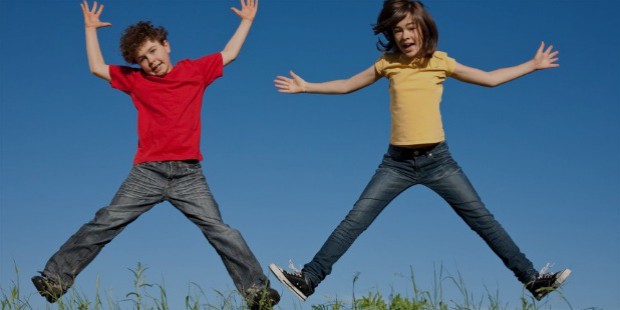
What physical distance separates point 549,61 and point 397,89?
1.62 metres

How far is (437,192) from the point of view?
20.7 feet

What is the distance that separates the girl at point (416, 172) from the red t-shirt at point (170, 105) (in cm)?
143

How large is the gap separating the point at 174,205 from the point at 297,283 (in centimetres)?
135

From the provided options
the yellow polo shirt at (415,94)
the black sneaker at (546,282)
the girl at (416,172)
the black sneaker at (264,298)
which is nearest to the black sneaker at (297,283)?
the girl at (416,172)

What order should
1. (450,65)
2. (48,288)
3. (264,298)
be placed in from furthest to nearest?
(450,65), (48,288), (264,298)

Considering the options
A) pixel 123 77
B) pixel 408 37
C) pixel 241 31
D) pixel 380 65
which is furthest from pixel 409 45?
pixel 123 77

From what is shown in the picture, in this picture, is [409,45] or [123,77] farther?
[123,77]

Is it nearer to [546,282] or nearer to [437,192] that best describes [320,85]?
[437,192]

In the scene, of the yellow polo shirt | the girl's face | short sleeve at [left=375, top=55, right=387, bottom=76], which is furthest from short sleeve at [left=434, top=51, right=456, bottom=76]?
short sleeve at [left=375, top=55, right=387, bottom=76]

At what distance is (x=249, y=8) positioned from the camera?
7031 millimetres

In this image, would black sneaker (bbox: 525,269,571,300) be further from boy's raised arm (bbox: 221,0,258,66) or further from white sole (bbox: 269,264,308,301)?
boy's raised arm (bbox: 221,0,258,66)

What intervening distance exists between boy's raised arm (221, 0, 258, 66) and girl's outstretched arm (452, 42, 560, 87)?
2.11m

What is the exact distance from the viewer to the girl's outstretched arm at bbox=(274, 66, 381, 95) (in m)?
6.70

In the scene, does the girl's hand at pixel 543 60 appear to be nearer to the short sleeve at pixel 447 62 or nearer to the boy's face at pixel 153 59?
the short sleeve at pixel 447 62
